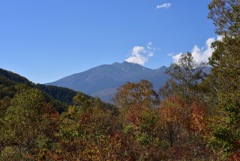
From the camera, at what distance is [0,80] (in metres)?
127

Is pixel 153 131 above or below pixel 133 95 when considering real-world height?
below

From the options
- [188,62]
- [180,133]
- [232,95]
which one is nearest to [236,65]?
[232,95]

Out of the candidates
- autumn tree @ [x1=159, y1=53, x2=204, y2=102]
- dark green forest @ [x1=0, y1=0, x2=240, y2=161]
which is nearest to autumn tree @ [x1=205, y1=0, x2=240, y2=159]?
dark green forest @ [x1=0, y1=0, x2=240, y2=161]

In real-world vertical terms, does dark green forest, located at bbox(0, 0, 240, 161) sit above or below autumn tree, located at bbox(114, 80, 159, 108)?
below

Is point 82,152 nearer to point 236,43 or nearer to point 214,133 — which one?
point 214,133

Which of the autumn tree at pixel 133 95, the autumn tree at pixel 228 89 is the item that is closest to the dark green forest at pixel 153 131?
the autumn tree at pixel 228 89

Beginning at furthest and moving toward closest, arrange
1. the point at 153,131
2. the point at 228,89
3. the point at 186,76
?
the point at 186,76 → the point at 153,131 → the point at 228,89

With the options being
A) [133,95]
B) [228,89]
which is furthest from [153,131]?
[133,95]

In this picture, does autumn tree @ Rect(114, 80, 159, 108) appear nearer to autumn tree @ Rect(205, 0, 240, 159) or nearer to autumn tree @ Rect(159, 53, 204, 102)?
autumn tree @ Rect(159, 53, 204, 102)

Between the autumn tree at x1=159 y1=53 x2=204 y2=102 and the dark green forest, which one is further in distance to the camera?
the autumn tree at x1=159 y1=53 x2=204 y2=102

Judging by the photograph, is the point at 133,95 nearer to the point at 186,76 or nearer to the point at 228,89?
the point at 186,76

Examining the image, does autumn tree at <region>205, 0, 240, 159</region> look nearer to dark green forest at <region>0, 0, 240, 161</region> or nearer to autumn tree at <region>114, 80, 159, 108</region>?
dark green forest at <region>0, 0, 240, 161</region>

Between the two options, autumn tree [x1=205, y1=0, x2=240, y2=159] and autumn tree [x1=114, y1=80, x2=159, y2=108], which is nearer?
autumn tree [x1=205, y1=0, x2=240, y2=159]

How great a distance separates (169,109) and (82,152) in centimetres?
1764
